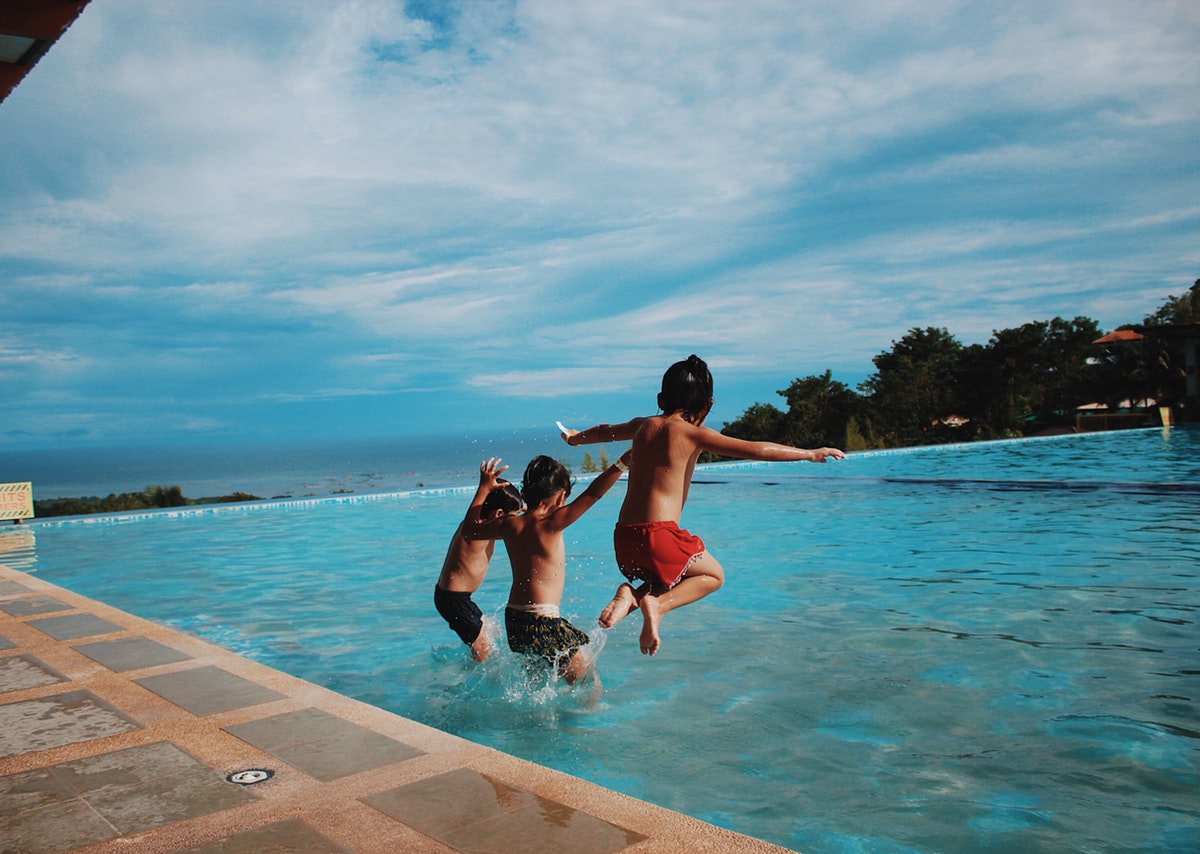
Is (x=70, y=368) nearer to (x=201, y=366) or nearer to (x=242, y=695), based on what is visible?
(x=201, y=366)

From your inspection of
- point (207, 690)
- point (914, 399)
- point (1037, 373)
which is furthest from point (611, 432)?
point (1037, 373)

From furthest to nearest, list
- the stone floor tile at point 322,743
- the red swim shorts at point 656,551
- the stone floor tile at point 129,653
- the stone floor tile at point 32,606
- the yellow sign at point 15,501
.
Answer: the yellow sign at point 15,501 → the stone floor tile at point 32,606 → the stone floor tile at point 129,653 → the red swim shorts at point 656,551 → the stone floor tile at point 322,743

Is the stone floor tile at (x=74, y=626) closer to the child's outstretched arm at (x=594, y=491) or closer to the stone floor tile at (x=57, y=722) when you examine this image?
the stone floor tile at (x=57, y=722)

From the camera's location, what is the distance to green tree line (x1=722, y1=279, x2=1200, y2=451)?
31.2 m

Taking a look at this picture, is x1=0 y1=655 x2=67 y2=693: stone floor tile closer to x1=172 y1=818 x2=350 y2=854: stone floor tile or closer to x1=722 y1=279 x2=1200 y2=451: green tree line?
x1=172 y1=818 x2=350 y2=854: stone floor tile

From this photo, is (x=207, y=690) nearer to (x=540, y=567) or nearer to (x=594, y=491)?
(x=540, y=567)

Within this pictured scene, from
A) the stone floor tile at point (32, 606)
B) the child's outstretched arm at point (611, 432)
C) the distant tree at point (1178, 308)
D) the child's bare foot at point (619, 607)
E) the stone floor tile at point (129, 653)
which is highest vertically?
the distant tree at point (1178, 308)

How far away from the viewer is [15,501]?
16.1 m

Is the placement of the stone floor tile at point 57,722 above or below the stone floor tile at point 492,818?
below

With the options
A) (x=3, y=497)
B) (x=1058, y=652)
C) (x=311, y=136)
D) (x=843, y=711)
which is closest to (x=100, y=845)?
(x=843, y=711)

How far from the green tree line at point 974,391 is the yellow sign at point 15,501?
22759 mm

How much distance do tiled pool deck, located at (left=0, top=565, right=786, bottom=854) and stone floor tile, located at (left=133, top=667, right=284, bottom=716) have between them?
0.02 metres

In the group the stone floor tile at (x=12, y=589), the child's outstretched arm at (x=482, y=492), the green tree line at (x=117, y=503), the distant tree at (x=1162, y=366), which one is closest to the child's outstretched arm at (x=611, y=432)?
the child's outstretched arm at (x=482, y=492)

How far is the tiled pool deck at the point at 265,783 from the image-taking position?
2.37 m
